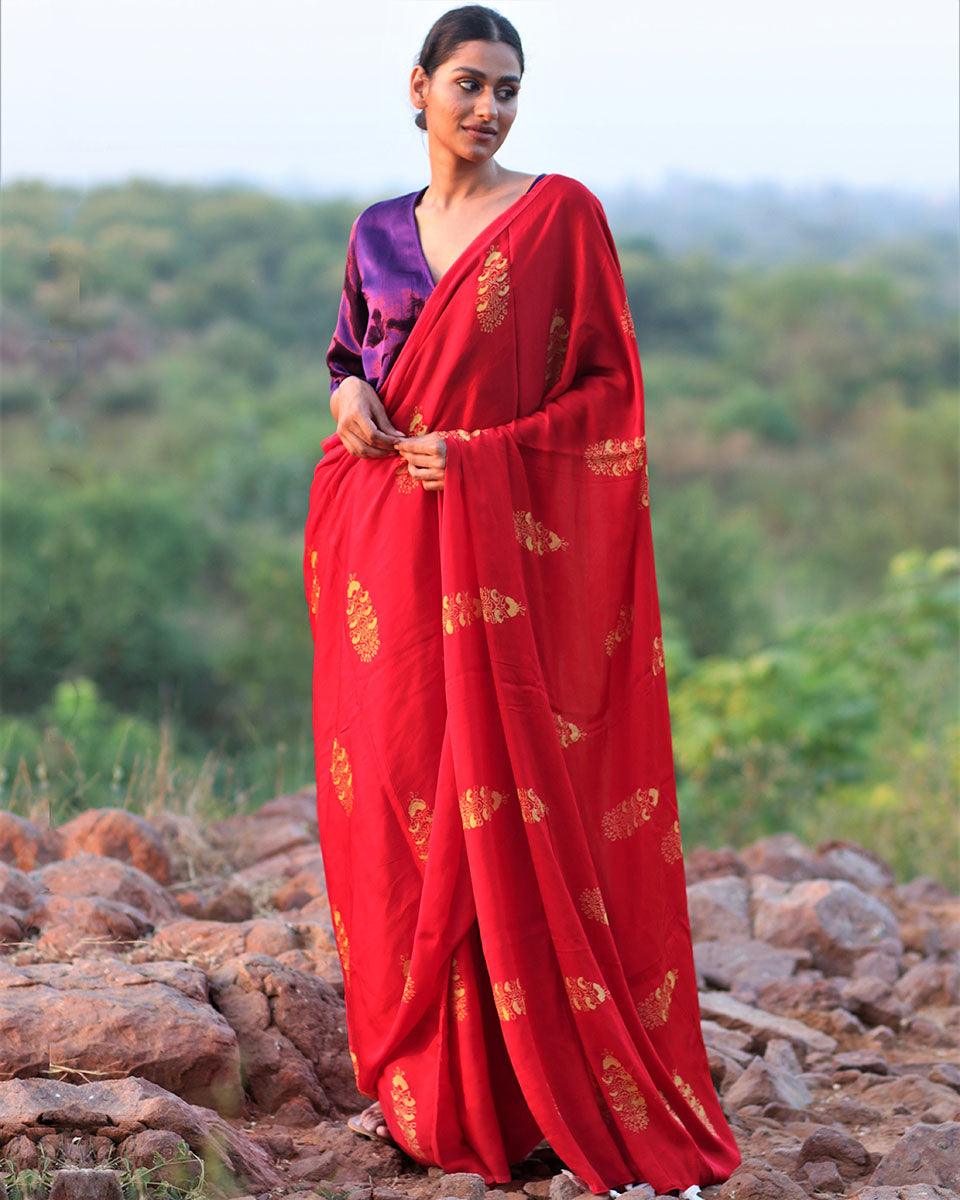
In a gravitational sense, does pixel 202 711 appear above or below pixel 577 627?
below

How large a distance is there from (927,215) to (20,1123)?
216 ft

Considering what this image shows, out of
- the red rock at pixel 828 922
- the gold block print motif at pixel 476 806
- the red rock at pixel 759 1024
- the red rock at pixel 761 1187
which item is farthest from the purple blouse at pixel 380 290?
the red rock at pixel 828 922

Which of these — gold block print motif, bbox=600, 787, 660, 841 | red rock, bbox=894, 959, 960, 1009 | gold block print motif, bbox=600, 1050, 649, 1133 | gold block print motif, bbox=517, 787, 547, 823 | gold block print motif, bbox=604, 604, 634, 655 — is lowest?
red rock, bbox=894, 959, 960, 1009

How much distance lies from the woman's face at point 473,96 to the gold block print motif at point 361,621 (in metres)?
0.80

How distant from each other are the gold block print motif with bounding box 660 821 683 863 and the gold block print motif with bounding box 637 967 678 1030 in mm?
208

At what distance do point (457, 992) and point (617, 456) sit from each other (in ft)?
3.27

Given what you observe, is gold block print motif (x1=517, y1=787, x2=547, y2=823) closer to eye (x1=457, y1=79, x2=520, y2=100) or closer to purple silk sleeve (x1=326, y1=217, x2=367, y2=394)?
purple silk sleeve (x1=326, y1=217, x2=367, y2=394)

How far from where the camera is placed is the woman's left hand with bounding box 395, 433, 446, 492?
2.73 meters

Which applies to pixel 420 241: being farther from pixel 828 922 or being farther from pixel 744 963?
pixel 828 922

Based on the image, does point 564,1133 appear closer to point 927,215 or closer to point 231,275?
point 231,275

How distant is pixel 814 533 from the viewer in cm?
2467

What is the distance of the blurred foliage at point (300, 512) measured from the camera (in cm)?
799

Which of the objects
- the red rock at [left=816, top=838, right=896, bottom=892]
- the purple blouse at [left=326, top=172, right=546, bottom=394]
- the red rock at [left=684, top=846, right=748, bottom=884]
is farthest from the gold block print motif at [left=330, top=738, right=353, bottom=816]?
the red rock at [left=816, top=838, right=896, bottom=892]

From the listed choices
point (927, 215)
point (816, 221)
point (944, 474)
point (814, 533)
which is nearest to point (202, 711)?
point (814, 533)
